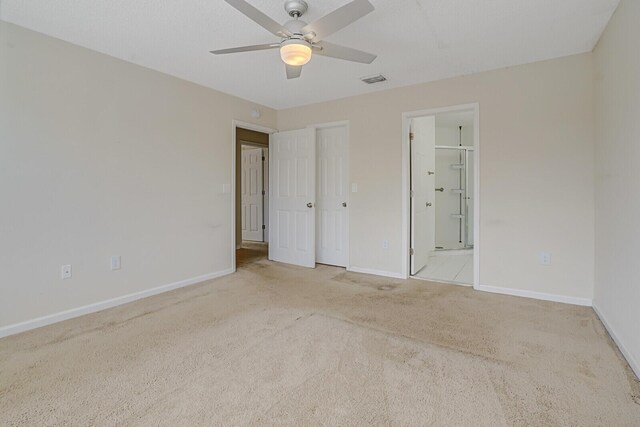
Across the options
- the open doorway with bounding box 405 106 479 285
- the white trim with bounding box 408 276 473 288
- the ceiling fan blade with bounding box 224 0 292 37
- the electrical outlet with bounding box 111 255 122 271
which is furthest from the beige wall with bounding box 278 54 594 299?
the electrical outlet with bounding box 111 255 122 271

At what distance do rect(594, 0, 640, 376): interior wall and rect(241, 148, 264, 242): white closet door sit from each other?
554 centimetres

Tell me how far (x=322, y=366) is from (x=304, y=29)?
2117 millimetres

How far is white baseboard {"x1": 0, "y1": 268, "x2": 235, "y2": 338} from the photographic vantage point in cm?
243

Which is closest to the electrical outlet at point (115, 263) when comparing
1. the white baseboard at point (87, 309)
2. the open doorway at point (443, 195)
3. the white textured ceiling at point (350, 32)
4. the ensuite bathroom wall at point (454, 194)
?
the white baseboard at point (87, 309)

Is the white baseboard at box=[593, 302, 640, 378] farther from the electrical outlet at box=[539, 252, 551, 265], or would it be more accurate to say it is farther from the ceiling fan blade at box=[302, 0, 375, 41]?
the ceiling fan blade at box=[302, 0, 375, 41]

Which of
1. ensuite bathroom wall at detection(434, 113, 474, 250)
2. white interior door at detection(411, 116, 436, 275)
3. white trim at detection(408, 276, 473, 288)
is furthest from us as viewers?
ensuite bathroom wall at detection(434, 113, 474, 250)

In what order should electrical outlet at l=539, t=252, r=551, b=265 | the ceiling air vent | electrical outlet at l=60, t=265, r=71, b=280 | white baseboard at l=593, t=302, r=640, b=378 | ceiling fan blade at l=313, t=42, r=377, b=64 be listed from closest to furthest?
white baseboard at l=593, t=302, r=640, b=378
ceiling fan blade at l=313, t=42, r=377, b=64
electrical outlet at l=60, t=265, r=71, b=280
electrical outlet at l=539, t=252, r=551, b=265
the ceiling air vent

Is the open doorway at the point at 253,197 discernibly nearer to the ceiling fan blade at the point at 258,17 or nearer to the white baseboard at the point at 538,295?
the white baseboard at the point at 538,295

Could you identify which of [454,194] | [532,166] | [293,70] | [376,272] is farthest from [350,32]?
[454,194]

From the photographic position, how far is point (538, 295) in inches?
125

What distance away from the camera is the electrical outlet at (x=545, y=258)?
10.2ft

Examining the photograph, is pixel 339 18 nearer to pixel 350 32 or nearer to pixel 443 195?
pixel 350 32

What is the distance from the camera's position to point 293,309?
2902 millimetres

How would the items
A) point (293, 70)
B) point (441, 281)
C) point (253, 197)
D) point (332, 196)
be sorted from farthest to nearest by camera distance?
point (253, 197) < point (332, 196) < point (441, 281) < point (293, 70)
